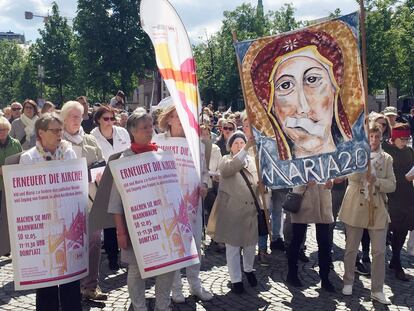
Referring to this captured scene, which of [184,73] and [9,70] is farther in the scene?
[9,70]

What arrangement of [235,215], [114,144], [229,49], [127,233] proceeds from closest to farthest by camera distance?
[127,233]
[235,215]
[114,144]
[229,49]

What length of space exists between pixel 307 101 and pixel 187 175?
141 cm

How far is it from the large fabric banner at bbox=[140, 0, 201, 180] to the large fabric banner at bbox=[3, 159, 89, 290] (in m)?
1.11

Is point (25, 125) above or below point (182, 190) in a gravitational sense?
above

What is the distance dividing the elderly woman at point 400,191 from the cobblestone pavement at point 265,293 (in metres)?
0.38

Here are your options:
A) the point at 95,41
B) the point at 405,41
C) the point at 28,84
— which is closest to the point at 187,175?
the point at 405,41

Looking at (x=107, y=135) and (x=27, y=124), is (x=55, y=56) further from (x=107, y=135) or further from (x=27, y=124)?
(x=107, y=135)

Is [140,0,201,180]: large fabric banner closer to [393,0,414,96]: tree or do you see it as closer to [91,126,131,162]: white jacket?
[91,126,131,162]: white jacket

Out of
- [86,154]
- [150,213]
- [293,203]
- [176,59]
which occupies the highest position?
[176,59]

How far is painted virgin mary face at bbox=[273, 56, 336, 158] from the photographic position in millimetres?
5320

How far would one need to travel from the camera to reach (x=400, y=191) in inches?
260

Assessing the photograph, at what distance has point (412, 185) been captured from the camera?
21.5 feet

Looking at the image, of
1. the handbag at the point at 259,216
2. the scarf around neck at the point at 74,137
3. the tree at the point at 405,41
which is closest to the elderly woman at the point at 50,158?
the scarf around neck at the point at 74,137

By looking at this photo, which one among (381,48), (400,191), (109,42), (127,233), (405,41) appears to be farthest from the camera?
(109,42)
